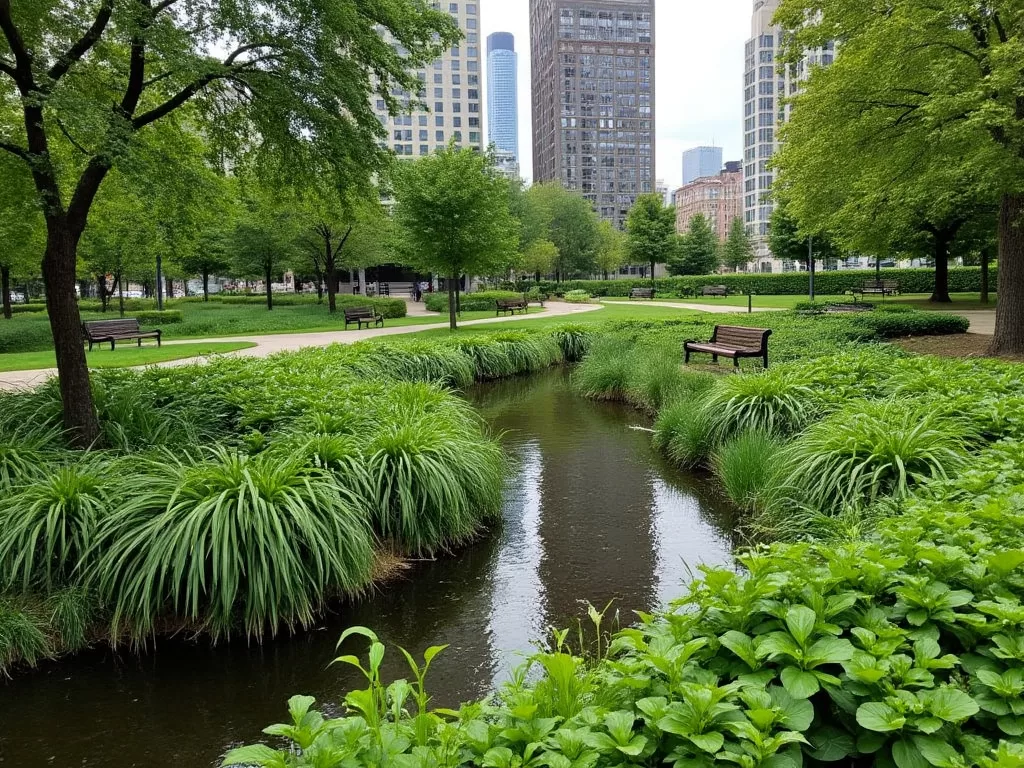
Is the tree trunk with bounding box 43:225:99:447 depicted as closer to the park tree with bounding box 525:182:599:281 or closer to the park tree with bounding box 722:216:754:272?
the park tree with bounding box 525:182:599:281

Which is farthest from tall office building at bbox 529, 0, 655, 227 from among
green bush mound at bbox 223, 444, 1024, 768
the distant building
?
green bush mound at bbox 223, 444, 1024, 768

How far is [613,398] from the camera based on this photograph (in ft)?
44.4

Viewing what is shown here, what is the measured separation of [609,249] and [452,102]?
50912mm

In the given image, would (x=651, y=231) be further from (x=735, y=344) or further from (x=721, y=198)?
(x=721, y=198)

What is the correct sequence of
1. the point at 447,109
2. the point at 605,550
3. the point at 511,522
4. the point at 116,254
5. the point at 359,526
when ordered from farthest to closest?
the point at 447,109, the point at 116,254, the point at 511,522, the point at 605,550, the point at 359,526

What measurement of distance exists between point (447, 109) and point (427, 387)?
11020cm

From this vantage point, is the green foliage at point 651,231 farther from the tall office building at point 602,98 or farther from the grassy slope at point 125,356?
the tall office building at point 602,98

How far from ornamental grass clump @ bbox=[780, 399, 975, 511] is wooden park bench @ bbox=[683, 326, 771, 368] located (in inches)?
223

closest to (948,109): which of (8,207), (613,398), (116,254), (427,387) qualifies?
(613,398)

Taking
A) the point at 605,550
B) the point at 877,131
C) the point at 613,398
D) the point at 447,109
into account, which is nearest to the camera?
the point at 605,550

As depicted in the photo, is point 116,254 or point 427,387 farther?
point 116,254

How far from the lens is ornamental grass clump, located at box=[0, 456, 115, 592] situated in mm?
4824

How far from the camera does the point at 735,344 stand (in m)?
13.5

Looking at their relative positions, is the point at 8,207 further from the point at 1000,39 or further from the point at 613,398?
the point at 1000,39
